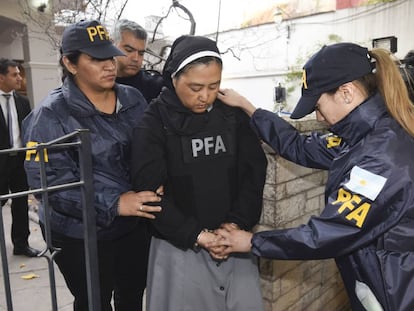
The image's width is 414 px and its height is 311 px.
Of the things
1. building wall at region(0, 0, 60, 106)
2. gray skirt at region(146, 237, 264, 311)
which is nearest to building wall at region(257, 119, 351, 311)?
gray skirt at region(146, 237, 264, 311)

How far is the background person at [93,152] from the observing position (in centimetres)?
158

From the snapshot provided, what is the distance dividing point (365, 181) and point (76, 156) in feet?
3.90

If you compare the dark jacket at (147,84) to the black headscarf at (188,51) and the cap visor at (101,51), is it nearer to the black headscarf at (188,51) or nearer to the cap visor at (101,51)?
the cap visor at (101,51)

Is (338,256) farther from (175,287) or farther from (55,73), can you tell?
(55,73)

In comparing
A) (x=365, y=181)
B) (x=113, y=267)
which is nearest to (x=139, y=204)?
(x=113, y=267)

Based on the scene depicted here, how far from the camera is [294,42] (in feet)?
42.1

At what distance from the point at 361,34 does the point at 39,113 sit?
11140 mm

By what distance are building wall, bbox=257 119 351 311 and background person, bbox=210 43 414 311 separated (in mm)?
563

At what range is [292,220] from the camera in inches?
84.2

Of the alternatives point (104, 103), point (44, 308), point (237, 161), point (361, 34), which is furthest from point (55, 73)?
point (361, 34)

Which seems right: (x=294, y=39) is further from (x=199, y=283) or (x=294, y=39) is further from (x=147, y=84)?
(x=199, y=283)

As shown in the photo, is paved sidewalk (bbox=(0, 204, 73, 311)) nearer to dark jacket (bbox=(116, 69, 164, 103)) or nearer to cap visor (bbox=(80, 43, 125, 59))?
dark jacket (bbox=(116, 69, 164, 103))

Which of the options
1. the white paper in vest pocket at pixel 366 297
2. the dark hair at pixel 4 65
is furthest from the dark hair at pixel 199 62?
the dark hair at pixel 4 65

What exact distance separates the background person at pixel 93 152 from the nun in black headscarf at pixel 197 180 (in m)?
0.14
